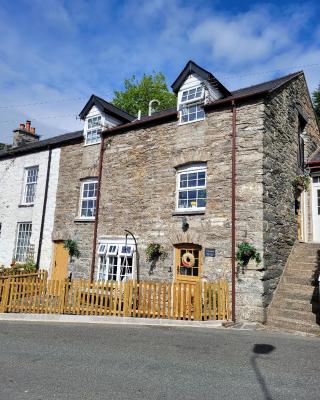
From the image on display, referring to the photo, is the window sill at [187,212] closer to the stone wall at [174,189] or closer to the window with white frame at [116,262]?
the stone wall at [174,189]

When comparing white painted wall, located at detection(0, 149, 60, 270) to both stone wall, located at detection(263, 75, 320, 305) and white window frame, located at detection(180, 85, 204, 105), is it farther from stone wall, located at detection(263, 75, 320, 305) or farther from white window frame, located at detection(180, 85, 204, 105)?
stone wall, located at detection(263, 75, 320, 305)

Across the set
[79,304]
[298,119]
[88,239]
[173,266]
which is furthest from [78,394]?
[298,119]

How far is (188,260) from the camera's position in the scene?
11023mm

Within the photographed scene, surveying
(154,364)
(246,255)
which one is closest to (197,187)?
(246,255)

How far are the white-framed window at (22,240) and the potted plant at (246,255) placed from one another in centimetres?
1114

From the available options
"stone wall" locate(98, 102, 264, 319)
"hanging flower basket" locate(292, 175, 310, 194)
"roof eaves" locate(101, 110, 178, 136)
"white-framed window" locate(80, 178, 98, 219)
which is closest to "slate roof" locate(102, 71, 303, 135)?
"roof eaves" locate(101, 110, 178, 136)

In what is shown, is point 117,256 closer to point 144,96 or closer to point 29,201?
point 29,201

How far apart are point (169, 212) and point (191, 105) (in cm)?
407

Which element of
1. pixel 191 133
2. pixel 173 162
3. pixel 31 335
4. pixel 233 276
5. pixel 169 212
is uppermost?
pixel 191 133

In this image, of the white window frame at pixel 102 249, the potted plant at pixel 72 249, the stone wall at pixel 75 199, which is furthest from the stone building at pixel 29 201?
the white window frame at pixel 102 249

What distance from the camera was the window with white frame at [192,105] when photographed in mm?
11938

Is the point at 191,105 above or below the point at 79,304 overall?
above

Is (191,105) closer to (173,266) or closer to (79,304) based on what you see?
(173,266)

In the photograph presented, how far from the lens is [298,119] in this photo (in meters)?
13.6
